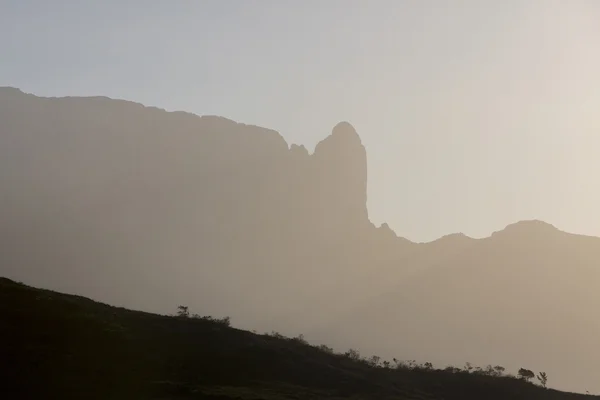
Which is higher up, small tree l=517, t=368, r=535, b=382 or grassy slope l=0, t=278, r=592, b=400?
small tree l=517, t=368, r=535, b=382

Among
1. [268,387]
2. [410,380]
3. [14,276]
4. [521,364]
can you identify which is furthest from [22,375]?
[521,364]

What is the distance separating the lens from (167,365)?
23031mm

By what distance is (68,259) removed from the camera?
18000cm

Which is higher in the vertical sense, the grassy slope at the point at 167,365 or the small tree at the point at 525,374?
the small tree at the point at 525,374

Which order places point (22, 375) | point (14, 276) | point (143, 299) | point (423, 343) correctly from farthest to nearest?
point (423, 343) → point (143, 299) → point (14, 276) → point (22, 375)

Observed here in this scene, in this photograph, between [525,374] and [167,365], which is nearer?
[167,365]

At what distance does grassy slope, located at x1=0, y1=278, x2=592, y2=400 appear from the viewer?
1989cm

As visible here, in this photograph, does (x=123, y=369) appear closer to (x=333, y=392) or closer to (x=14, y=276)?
(x=333, y=392)

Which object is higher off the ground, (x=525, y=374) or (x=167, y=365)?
(x=525, y=374)

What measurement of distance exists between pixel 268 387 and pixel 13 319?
1152 centimetres

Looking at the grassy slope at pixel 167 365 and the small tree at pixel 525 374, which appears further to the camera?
the small tree at pixel 525 374

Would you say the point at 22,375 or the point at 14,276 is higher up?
the point at 14,276

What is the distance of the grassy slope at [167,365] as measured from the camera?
19.9 meters

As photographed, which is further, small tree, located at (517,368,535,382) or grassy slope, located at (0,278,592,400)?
small tree, located at (517,368,535,382)
